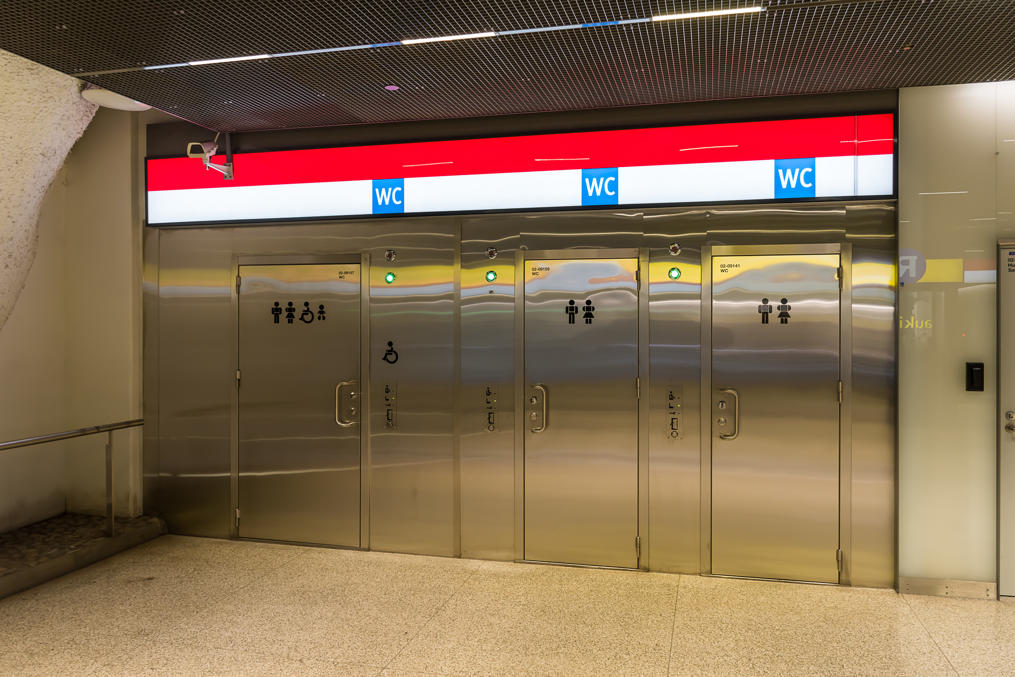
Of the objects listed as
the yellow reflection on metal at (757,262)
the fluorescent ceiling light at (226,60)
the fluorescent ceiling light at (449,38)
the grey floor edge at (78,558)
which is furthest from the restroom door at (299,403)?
the yellow reflection on metal at (757,262)

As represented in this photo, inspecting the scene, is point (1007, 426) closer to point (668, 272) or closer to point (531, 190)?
point (668, 272)

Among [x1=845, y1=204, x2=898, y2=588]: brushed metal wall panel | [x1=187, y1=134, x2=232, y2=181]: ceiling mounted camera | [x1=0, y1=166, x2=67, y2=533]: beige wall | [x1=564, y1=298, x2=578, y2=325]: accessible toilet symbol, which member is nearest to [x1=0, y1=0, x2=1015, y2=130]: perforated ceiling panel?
[x1=187, y1=134, x2=232, y2=181]: ceiling mounted camera

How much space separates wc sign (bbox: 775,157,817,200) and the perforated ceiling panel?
0.44 m

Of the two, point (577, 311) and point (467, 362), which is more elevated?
point (577, 311)

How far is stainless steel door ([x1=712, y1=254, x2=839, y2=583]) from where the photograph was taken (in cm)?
446

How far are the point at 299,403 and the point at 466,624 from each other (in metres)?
2.26

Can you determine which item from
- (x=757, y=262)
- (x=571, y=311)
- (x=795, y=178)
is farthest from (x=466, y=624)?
(x=795, y=178)

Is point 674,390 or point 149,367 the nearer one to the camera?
point 674,390

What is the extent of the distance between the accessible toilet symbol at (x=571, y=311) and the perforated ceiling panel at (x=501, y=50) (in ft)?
4.36

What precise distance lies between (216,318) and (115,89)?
6.01 feet

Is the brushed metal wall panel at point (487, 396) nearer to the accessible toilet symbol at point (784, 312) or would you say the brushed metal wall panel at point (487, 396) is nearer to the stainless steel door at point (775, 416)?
the stainless steel door at point (775, 416)

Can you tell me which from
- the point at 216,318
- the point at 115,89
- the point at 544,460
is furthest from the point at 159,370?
the point at 544,460

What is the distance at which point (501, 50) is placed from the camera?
365 centimetres

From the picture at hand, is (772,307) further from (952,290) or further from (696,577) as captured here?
(696,577)
